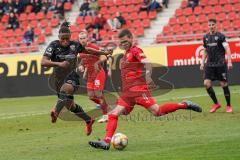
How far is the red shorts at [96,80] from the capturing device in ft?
53.5

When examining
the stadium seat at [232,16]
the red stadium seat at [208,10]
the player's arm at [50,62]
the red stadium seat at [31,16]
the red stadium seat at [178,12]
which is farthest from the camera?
the red stadium seat at [31,16]

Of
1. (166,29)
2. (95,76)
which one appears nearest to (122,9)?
(166,29)

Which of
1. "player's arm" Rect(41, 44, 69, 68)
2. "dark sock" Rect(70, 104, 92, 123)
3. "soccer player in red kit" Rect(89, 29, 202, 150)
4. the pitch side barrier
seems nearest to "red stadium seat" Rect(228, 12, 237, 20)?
the pitch side barrier

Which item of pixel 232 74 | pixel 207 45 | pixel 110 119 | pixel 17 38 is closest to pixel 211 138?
pixel 110 119

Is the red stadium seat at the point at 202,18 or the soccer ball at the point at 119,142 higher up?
the red stadium seat at the point at 202,18

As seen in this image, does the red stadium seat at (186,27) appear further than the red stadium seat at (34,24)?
No

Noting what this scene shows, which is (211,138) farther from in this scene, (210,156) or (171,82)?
(171,82)

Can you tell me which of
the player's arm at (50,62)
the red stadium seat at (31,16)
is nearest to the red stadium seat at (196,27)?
the red stadium seat at (31,16)

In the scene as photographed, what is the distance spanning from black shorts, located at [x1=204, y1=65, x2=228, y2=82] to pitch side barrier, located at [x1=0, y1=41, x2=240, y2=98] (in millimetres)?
8241

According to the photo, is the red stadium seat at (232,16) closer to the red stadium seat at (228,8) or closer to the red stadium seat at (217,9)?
the red stadium seat at (228,8)

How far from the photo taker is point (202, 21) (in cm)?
2911

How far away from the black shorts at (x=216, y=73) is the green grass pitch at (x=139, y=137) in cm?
83

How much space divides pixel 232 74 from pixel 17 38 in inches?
482

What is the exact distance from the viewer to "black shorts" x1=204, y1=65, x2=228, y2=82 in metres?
16.7
